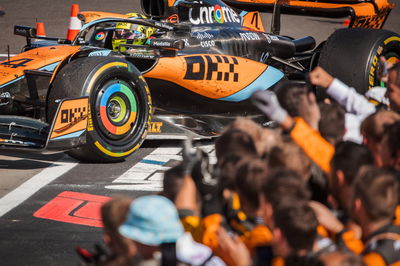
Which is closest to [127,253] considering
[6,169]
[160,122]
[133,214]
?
[133,214]

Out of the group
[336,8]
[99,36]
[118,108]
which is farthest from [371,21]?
[118,108]

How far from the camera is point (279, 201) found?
3541 millimetres

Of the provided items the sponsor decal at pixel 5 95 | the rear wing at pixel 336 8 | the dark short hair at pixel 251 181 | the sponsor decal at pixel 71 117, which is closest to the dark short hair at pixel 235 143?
the dark short hair at pixel 251 181

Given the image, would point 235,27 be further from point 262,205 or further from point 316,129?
point 262,205

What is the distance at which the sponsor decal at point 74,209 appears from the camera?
7023 mm

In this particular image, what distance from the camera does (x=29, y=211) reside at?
23.7 feet

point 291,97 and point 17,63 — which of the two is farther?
point 17,63

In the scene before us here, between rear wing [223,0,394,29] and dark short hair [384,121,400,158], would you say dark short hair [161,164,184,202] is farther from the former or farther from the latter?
rear wing [223,0,394,29]

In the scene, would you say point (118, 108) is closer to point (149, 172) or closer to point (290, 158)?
point (149, 172)

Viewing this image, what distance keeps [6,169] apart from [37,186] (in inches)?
33.0

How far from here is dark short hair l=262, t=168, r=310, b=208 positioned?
3.55m

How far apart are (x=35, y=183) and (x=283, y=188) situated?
16.5 ft

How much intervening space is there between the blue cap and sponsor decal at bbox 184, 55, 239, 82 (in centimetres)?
613

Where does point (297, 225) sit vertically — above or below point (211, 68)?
above
